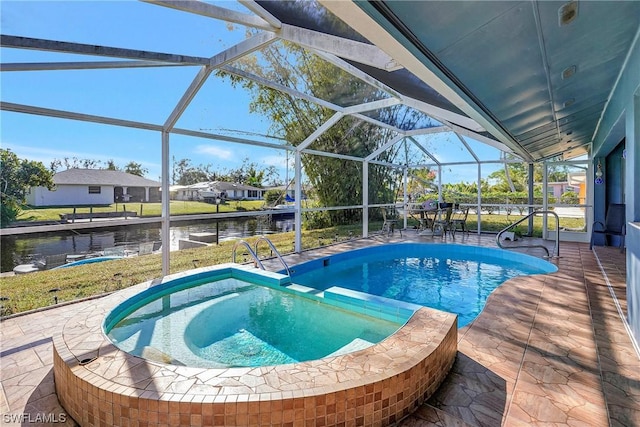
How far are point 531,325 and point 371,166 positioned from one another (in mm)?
9789

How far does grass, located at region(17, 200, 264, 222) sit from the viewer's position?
4.23m

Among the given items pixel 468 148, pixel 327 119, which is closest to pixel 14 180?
pixel 327 119

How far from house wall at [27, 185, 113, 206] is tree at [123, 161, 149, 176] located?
407 millimetres

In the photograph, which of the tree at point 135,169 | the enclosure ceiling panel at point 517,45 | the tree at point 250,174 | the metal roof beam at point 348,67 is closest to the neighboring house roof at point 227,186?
the tree at point 250,174

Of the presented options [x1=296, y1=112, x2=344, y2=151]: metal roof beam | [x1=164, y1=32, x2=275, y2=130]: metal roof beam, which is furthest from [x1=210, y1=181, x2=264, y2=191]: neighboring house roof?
[x1=164, y1=32, x2=275, y2=130]: metal roof beam

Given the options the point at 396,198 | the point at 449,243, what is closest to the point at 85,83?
the point at 449,243

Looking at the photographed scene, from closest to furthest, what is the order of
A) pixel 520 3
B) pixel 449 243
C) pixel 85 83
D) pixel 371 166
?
1. pixel 520 3
2. pixel 85 83
3. pixel 449 243
4. pixel 371 166

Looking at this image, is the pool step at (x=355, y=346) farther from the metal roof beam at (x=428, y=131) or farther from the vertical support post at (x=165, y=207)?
the metal roof beam at (x=428, y=131)

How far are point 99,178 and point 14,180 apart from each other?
106 centimetres

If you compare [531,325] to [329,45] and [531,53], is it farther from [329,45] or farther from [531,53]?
[329,45]

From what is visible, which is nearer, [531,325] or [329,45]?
[329,45]

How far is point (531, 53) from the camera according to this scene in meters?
2.69

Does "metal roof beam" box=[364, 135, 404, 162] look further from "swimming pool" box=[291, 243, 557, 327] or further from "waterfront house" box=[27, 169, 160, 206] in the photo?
"waterfront house" box=[27, 169, 160, 206]

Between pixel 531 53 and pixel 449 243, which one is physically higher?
pixel 531 53
